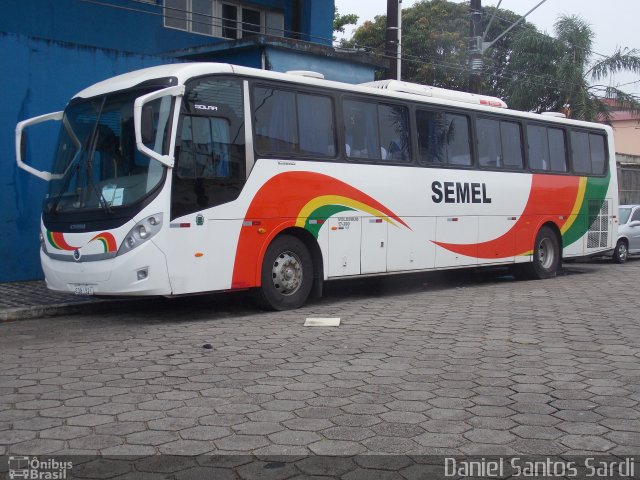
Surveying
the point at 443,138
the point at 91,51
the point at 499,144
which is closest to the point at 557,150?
the point at 499,144

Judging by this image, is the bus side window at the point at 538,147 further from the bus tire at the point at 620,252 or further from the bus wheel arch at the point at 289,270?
the bus wheel arch at the point at 289,270

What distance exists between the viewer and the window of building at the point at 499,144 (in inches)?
531

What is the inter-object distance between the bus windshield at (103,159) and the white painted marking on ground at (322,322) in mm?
2465

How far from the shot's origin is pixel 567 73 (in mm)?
27047

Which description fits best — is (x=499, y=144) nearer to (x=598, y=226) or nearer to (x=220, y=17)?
(x=598, y=226)

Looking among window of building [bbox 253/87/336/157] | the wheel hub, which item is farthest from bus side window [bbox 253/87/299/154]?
the wheel hub

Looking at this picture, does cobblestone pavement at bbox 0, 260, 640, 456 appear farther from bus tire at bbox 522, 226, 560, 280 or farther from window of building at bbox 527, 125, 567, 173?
window of building at bbox 527, 125, 567, 173

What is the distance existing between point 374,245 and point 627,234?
1083 cm

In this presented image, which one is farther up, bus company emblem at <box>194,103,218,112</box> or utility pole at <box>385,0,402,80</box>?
utility pole at <box>385,0,402,80</box>

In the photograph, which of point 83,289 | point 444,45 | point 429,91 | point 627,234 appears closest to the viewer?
point 83,289

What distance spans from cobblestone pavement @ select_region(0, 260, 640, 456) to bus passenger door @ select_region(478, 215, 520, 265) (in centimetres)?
329

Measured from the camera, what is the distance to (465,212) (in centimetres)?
1292

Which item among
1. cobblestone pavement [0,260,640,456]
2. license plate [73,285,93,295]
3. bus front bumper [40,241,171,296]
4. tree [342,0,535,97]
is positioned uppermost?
tree [342,0,535,97]

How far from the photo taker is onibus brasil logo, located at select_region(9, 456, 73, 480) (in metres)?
4.01
